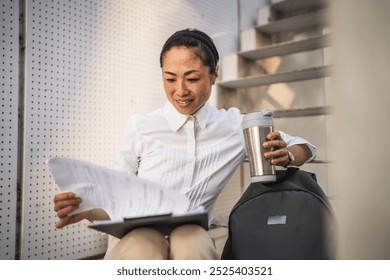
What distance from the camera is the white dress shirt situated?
0.91 m

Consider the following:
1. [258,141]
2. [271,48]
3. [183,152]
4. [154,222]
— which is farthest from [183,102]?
[271,48]

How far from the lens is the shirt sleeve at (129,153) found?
3.04ft

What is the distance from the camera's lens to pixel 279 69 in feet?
7.09

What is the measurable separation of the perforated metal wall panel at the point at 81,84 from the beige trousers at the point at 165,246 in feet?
1.74

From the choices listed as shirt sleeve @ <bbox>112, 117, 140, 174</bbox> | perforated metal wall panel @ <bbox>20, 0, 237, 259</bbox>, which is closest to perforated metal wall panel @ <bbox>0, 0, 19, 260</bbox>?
perforated metal wall panel @ <bbox>20, 0, 237, 259</bbox>

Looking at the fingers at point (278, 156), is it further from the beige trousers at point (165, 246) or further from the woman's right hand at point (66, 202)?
the woman's right hand at point (66, 202)

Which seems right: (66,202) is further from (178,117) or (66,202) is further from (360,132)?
(360,132)

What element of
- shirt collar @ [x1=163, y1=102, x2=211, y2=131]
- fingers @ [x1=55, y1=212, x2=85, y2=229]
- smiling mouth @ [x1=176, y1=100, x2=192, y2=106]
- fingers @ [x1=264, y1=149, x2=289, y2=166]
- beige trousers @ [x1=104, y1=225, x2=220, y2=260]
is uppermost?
smiling mouth @ [x1=176, y1=100, x2=192, y2=106]

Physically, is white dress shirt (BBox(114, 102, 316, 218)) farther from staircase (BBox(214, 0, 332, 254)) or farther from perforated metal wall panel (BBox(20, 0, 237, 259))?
staircase (BBox(214, 0, 332, 254))

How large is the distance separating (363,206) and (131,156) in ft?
2.23

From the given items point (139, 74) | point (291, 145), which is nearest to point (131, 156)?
point (291, 145)

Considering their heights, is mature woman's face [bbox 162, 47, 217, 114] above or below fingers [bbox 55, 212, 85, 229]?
above

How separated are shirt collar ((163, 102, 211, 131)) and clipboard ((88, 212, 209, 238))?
33cm

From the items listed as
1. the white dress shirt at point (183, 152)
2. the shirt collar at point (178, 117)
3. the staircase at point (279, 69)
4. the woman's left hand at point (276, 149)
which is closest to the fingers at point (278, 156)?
the woman's left hand at point (276, 149)
